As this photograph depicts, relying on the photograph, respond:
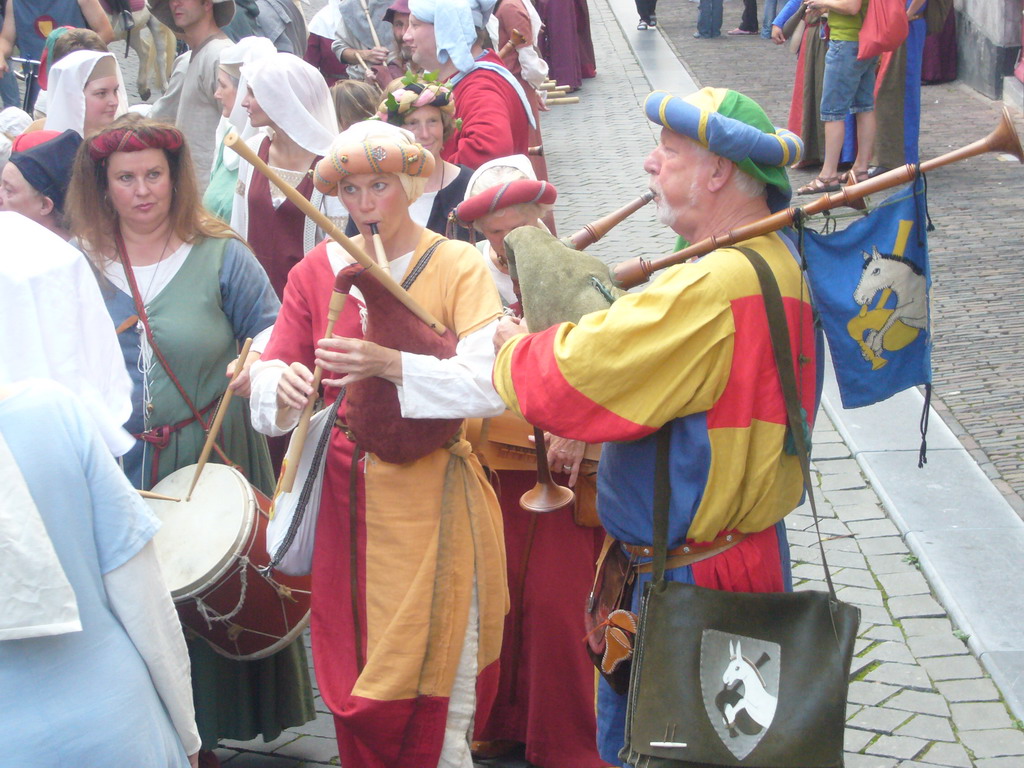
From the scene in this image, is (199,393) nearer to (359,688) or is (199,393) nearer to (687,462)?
(359,688)

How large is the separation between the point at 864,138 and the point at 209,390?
713 centimetres

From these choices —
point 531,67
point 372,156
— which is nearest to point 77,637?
point 372,156

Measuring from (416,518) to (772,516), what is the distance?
1.04m

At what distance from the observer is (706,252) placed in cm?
→ 270

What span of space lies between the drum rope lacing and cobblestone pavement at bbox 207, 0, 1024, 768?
794 mm

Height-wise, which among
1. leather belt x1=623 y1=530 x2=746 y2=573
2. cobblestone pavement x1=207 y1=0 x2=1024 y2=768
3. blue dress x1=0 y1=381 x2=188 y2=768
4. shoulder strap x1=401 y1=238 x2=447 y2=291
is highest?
shoulder strap x1=401 y1=238 x2=447 y2=291

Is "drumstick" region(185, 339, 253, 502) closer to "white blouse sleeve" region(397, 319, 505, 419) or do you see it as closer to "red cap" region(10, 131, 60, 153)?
"white blouse sleeve" region(397, 319, 505, 419)

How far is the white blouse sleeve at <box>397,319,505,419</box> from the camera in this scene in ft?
10.3

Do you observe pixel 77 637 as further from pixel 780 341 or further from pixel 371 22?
pixel 371 22

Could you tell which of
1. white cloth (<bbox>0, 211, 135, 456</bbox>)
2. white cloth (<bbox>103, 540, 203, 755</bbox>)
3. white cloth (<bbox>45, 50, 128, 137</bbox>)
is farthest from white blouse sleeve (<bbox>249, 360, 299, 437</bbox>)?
white cloth (<bbox>45, 50, 128, 137</bbox>)

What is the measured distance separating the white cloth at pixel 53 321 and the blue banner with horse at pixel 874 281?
5.55 ft

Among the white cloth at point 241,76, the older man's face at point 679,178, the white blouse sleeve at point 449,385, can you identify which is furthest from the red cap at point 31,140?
the older man's face at point 679,178

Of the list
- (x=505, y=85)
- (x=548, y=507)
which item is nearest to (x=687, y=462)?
(x=548, y=507)

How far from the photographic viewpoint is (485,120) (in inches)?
238
